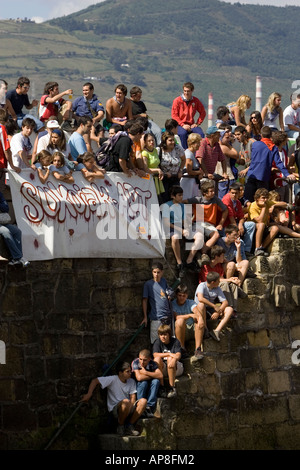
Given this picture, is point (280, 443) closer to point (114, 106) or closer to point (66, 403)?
point (66, 403)

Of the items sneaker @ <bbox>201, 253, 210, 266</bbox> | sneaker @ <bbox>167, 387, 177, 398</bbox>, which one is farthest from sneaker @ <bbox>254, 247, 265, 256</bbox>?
sneaker @ <bbox>167, 387, 177, 398</bbox>

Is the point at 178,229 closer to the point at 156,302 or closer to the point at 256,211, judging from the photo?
the point at 156,302

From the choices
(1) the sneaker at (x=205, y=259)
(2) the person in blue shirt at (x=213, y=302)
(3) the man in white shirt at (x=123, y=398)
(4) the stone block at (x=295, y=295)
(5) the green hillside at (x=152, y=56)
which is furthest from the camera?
(5) the green hillside at (x=152, y=56)

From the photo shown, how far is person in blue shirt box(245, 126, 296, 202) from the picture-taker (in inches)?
867

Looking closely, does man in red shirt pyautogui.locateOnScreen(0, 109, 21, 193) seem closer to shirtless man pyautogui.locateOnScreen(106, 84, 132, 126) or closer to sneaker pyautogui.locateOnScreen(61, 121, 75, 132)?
sneaker pyautogui.locateOnScreen(61, 121, 75, 132)

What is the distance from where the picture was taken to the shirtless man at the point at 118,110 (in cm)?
2212

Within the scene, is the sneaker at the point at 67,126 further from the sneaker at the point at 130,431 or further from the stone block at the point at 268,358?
the sneaker at the point at 130,431

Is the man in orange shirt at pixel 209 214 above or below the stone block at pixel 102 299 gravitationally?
above

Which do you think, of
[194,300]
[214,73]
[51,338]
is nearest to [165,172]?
[194,300]

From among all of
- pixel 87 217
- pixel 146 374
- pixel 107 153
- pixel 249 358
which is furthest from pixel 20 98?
pixel 249 358

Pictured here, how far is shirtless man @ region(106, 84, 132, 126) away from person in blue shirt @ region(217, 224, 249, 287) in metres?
3.11

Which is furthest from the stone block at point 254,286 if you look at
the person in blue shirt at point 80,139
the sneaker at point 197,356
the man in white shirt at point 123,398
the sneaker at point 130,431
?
the person in blue shirt at point 80,139

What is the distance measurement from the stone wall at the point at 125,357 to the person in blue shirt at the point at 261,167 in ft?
4.83

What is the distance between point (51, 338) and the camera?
1883cm
